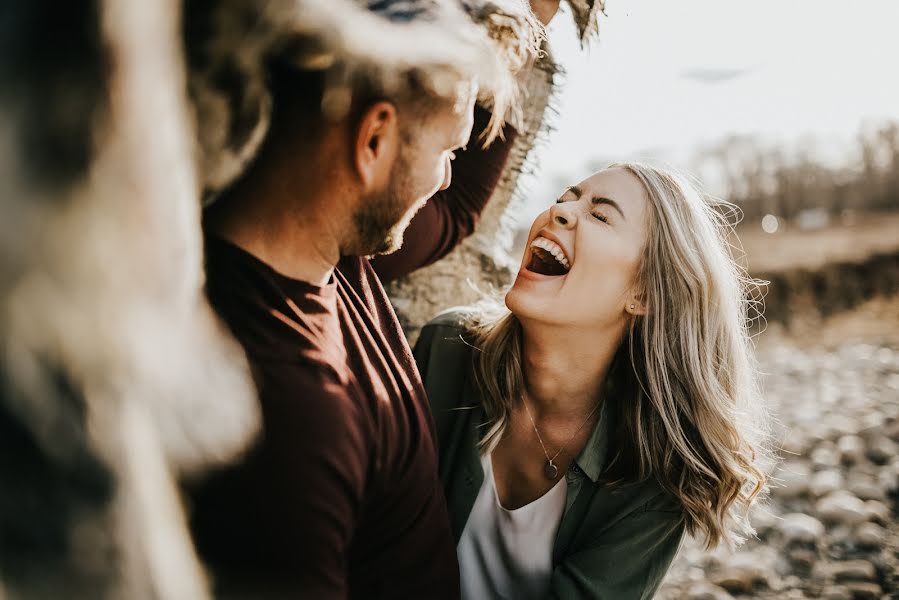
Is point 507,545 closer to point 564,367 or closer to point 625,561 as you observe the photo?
point 625,561

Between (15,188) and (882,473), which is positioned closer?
(15,188)

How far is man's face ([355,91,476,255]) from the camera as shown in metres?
1.46

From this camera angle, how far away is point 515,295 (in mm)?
2361

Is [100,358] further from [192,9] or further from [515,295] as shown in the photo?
[515,295]

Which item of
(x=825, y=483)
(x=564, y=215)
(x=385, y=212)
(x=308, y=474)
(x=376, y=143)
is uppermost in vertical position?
(x=376, y=143)

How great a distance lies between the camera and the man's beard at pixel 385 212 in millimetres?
1484

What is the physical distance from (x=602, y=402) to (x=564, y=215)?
2.43ft

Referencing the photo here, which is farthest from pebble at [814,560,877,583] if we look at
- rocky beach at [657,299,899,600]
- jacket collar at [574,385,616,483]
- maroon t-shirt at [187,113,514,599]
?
maroon t-shirt at [187,113,514,599]

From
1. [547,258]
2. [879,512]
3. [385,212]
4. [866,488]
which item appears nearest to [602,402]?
[547,258]

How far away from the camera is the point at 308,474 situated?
1.35m

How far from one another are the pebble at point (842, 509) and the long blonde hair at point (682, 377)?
9.00 ft

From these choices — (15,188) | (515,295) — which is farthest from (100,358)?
(515,295)

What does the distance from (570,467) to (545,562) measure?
34 centimetres

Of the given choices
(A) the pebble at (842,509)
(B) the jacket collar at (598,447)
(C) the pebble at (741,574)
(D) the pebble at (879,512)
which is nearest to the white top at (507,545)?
(B) the jacket collar at (598,447)
